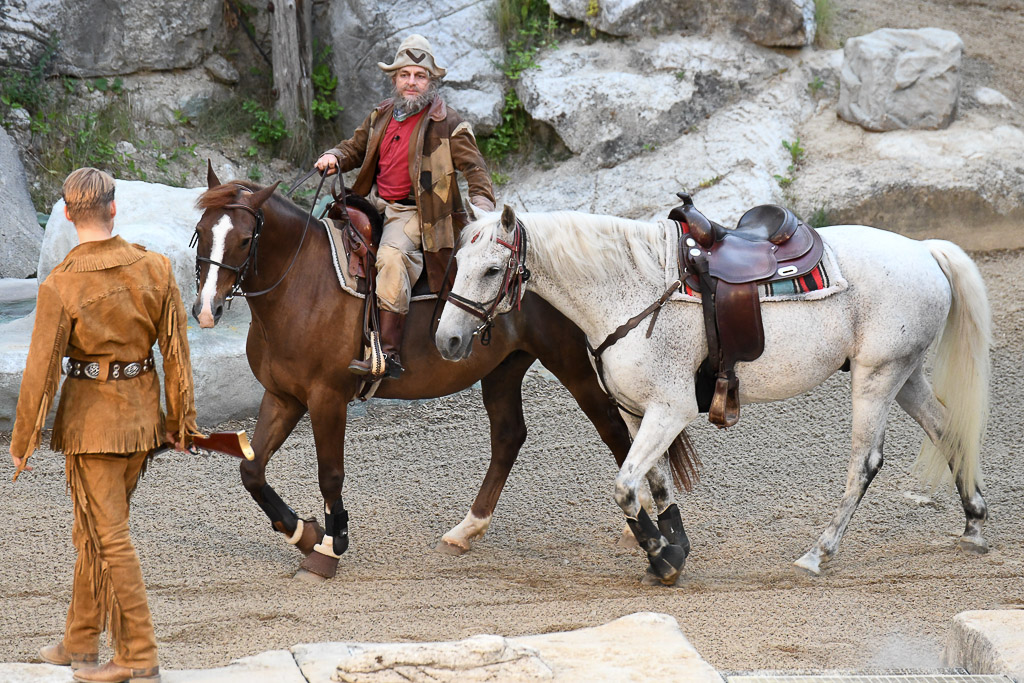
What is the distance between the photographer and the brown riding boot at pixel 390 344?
14.9 ft

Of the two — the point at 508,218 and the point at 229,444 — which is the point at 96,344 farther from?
the point at 508,218

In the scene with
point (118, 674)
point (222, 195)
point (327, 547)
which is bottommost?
point (327, 547)

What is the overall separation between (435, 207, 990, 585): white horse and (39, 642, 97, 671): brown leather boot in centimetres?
169

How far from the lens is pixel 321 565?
15.1 feet

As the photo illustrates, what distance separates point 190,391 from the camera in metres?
3.23

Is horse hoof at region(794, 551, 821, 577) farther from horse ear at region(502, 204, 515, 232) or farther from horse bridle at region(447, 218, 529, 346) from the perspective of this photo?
horse ear at region(502, 204, 515, 232)

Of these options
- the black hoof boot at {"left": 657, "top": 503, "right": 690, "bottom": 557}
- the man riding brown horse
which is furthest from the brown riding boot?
the black hoof boot at {"left": 657, "top": 503, "right": 690, "bottom": 557}

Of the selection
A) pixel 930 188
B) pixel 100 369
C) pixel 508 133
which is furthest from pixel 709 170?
pixel 100 369

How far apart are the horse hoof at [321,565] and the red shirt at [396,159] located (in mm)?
1738

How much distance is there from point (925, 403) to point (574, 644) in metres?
2.48

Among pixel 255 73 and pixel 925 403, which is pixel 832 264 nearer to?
pixel 925 403

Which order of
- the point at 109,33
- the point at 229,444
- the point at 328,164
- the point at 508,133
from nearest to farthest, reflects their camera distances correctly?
the point at 229,444
the point at 328,164
the point at 109,33
the point at 508,133

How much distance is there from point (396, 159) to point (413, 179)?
0.20m

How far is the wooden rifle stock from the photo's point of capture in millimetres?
3531
